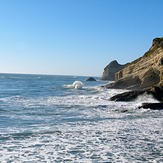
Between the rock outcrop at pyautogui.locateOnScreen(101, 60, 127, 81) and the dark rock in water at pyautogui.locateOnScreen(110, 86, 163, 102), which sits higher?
the rock outcrop at pyautogui.locateOnScreen(101, 60, 127, 81)

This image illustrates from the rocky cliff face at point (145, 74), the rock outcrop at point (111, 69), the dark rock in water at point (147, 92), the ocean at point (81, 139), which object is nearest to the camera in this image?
the ocean at point (81, 139)

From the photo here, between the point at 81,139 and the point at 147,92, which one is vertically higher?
the point at 147,92

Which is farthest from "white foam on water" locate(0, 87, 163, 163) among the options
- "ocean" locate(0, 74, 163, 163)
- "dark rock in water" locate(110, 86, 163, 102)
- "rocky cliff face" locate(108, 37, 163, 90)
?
"rocky cliff face" locate(108, 37, 163, 90)

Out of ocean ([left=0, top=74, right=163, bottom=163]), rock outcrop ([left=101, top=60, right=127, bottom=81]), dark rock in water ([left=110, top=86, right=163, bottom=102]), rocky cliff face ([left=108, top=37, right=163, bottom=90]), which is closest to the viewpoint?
ocean ([left=0, top=74, right=163, bottom=163])

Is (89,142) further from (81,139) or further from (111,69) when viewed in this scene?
(111,69)

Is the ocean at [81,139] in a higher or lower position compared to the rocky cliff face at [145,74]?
lower

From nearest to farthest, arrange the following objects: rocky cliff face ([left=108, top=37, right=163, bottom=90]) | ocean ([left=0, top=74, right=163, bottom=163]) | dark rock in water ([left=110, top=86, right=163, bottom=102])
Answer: ocean ([left=0, top=74, right=163, bottom=163])
dark rock in water ([left=110, top=86, right=163, bottom=102])
rocky cliff face ([left=108, top=37, right=163, bottom=90])

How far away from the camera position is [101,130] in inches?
742

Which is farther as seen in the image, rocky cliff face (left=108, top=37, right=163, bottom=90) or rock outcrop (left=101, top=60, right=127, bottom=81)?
rock outcrop (left=101, top=60, right=127, bottom=81)

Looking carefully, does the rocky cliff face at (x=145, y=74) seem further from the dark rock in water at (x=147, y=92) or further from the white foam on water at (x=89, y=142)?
the white foam on water at (x=89, y=142)

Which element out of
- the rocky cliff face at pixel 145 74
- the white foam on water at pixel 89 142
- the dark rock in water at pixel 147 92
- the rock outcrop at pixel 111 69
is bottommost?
the white foam on water at pixel 89 142

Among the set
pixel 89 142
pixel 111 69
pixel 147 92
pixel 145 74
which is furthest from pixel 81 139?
pixel 111 69

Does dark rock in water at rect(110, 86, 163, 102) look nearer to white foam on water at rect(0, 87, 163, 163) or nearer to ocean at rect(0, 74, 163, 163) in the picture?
ocean at rect(0, 74, 163, 163)

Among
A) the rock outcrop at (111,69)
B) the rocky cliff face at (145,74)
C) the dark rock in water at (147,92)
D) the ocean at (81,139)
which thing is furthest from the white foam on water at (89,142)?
the rock outcrop at (111,69)
